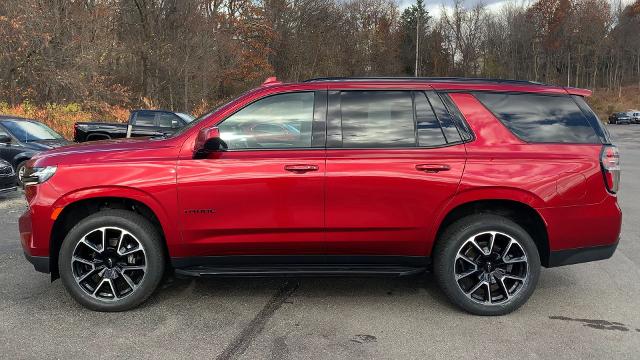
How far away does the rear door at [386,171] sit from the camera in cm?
388

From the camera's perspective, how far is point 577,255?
407 centimetres

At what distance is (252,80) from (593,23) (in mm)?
54340

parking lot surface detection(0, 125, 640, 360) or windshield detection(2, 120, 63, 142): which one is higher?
windshield detection(2, 120, 63, 142)

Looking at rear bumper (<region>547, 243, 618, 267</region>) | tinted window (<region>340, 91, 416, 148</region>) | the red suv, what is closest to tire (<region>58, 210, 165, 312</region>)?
the red suv

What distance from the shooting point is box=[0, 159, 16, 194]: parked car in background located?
29.0 feet

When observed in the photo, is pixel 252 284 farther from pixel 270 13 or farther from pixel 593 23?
pixel 593 23

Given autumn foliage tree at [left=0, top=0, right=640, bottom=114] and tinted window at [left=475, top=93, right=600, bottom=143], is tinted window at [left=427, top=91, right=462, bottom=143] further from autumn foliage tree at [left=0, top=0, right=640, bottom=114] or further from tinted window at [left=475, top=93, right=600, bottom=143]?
autumn foliage tree at [left=0, top=0, right=640, bottom=114]

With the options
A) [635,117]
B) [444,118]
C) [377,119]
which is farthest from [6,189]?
[635,117]

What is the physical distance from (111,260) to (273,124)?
1646 millimetres

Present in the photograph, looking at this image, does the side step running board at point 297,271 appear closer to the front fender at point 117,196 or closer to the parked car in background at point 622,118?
the front fender at point 117,196

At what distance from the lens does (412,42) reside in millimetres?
78062

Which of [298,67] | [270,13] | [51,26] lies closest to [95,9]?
[51,26]

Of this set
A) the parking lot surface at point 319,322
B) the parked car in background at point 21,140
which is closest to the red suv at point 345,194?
the parking lot surface at point 319,322

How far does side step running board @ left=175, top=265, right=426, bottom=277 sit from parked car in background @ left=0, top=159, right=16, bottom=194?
6437mm
